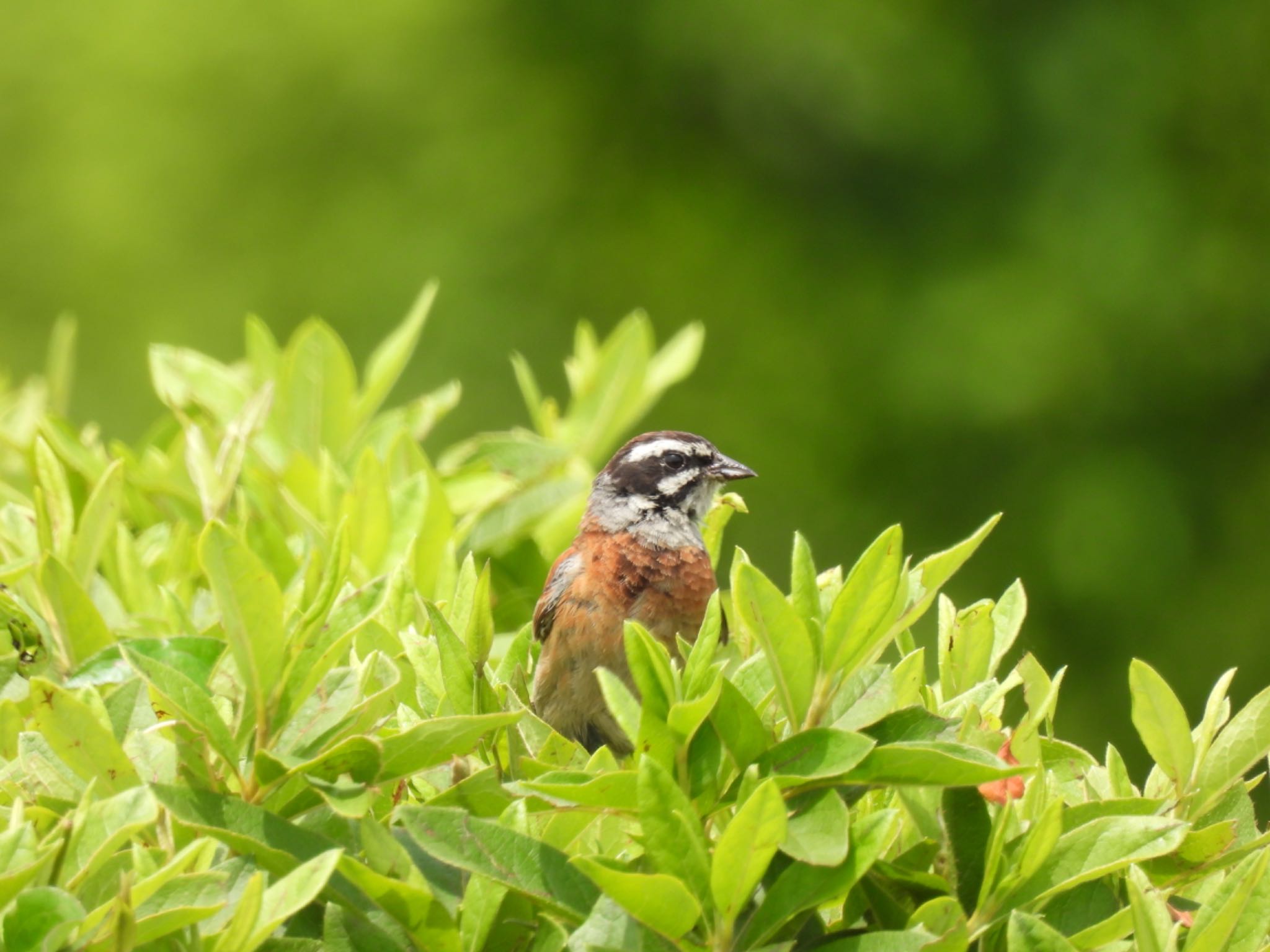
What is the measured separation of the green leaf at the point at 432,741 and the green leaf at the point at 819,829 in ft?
1.05

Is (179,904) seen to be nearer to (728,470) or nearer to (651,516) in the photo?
(651,516)

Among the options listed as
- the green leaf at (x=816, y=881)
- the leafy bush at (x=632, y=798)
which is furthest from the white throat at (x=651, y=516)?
the green leaf at (x=816, y=881)

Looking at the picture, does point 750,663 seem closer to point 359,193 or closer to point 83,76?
point 359,193

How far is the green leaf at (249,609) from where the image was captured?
4.95ft

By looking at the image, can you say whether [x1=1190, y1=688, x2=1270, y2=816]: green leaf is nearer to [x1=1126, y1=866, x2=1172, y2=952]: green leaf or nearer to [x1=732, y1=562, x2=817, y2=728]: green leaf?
[x1=1126, y1=866, x2=1172, y2=952]: green leaf

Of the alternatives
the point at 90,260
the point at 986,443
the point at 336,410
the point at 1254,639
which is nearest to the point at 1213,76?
the point at 986,443

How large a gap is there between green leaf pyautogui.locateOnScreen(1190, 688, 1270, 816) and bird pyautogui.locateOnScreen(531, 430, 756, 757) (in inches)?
53.6

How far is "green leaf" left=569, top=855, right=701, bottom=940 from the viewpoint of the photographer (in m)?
1.38

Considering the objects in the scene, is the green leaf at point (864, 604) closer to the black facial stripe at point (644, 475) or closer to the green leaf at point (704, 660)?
the green leaf at point (704, 660)

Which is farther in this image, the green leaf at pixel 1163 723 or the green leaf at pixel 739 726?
the green leaf at pixel 1163 723

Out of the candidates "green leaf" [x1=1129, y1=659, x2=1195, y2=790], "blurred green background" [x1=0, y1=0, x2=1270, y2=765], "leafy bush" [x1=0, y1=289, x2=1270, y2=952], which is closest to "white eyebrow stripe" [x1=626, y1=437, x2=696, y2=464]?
"leafy bush" [x1=0, y1=289, x2=1270, y2=952]

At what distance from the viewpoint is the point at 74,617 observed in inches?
82.6

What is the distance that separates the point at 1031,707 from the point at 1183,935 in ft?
1.07

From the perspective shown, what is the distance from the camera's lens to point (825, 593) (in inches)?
75.1
